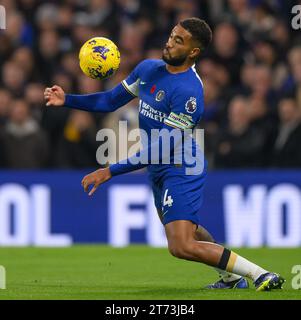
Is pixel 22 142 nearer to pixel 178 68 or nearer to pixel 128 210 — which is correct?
pixel 128 210

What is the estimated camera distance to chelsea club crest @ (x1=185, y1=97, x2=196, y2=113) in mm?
9234

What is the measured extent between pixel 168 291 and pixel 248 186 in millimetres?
5347

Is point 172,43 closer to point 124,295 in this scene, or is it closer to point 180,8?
point 124,295

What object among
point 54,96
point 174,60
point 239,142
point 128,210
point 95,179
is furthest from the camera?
point 239,142

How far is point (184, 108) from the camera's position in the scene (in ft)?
30.3

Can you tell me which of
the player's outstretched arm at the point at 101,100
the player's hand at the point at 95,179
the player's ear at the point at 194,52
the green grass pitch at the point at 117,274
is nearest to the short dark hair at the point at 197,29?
the player's ear at the point at 194,52

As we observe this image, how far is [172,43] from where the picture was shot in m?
9.38

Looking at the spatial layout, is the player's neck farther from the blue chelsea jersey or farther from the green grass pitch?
the green grass pitch

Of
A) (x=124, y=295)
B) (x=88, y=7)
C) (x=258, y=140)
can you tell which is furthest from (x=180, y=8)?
(x=124, y=295)

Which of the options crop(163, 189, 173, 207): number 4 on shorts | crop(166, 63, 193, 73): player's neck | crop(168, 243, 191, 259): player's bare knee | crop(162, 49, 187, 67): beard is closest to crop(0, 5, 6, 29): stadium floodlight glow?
crop(166, 63, 193, 73): player's neck

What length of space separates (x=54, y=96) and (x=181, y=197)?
1508mm

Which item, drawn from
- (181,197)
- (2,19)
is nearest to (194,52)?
(181,197)
